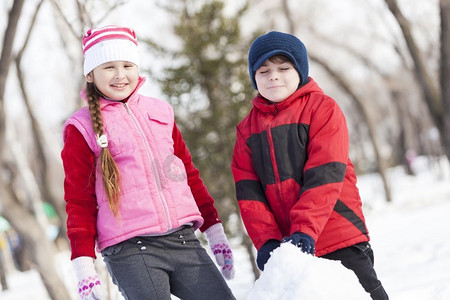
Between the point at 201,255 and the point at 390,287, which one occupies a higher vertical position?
the point at 201,255

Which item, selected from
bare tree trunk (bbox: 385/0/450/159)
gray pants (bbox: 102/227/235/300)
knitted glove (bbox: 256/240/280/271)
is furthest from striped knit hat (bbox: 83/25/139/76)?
bare tree trunk (bbox: 385/0/450/159)

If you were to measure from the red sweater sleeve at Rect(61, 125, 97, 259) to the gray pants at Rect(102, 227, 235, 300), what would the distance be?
0.43ft

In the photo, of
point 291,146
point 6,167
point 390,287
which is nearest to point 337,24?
point 6,167

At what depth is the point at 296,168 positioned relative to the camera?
2.36 m

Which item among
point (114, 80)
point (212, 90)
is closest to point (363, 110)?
point (212, 90)

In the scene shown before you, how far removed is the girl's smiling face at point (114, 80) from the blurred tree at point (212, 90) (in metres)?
4.45

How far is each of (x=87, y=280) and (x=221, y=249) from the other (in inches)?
27.1

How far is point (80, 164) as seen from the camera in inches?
94.4

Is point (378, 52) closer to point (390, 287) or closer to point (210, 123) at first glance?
point (210, 123)

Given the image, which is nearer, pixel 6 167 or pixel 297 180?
pixel 297 180

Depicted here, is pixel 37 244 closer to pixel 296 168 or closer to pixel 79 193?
pixel 79 193

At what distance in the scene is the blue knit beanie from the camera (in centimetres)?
240

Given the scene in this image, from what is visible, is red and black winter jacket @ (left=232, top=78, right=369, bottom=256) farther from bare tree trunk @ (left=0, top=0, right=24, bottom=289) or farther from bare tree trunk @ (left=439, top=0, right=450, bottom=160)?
bare tree trunk @ (left=439, top=0, right=450, bottom=160)

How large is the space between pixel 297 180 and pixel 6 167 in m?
12.9
